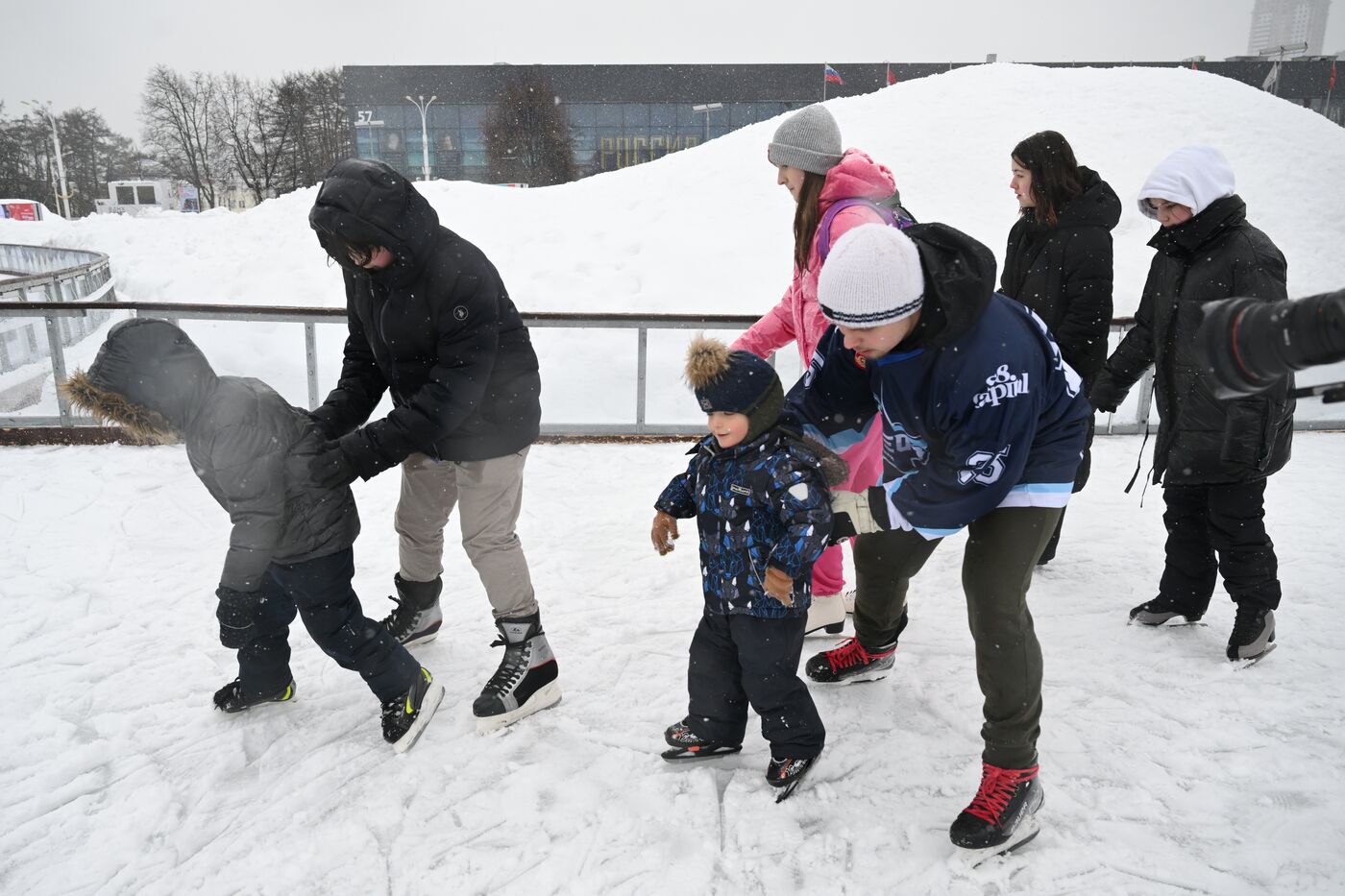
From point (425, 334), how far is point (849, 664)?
1995 mm

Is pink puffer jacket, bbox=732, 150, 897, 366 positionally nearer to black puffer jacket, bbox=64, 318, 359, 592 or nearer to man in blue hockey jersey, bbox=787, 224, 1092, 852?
man in blue hockey jersey, bbox=787, 224, 1092, 852

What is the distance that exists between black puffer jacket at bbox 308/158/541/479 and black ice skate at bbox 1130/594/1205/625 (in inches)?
110

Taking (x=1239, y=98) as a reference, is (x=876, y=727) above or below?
below

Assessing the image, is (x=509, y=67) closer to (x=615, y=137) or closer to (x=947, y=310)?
(x=615, y=137)

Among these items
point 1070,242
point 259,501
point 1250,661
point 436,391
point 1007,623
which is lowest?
point 1250,661

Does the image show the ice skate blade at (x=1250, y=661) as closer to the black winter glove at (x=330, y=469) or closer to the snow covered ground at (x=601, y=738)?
the snow covered ground at (x=601, y=738)

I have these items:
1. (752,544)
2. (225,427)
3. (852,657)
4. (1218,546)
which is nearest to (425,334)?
(225,427)

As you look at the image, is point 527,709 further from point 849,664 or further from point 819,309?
point 819,309

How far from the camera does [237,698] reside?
2998 mm

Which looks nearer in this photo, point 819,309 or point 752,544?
point 752,544

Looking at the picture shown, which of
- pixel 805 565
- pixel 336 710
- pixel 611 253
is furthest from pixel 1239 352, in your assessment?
pixel 611 253

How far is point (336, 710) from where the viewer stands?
120 inches

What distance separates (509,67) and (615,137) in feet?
22.7

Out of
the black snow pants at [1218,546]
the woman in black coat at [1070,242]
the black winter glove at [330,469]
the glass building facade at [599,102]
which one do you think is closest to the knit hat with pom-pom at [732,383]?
the black winter glove at [330,469]
